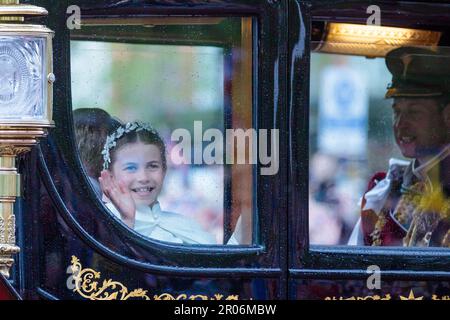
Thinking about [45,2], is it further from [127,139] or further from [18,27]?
[127,139]

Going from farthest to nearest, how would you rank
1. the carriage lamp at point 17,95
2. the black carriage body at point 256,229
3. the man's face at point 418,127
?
the man's face at point 418,127 → the black carriage body at point 256,229 → the carriage lamp at point 17,95

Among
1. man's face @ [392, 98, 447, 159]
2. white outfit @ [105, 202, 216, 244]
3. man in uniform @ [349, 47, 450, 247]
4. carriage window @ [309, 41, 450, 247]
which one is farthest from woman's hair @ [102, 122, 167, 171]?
man's face @ [392, 98, 447, 159]

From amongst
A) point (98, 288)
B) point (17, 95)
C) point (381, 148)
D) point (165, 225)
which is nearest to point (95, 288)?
point (98, 288)

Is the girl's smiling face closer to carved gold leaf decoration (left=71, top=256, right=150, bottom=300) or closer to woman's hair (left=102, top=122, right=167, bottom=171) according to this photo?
woman's hair (left=102, top=122, right=167, bottom=171)

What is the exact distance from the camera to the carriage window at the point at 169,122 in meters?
3.05

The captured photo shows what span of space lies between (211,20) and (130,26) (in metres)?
0.21

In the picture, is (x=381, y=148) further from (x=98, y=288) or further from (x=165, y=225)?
(x=98, y=288)

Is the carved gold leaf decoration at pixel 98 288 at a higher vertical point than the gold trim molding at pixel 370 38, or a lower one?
lower

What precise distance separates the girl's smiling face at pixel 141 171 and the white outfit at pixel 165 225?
26mm

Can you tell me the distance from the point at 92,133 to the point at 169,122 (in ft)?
0.65

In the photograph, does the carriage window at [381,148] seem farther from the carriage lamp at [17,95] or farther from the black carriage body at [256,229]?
the carriage lamp at [17,95]

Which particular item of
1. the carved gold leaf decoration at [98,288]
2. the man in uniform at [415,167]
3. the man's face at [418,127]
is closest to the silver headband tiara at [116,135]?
the carved gold leaf decoration at [98,288]

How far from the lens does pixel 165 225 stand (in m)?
3.09

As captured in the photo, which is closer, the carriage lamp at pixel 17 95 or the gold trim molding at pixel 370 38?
the carriage lamp at pixel 17 95
